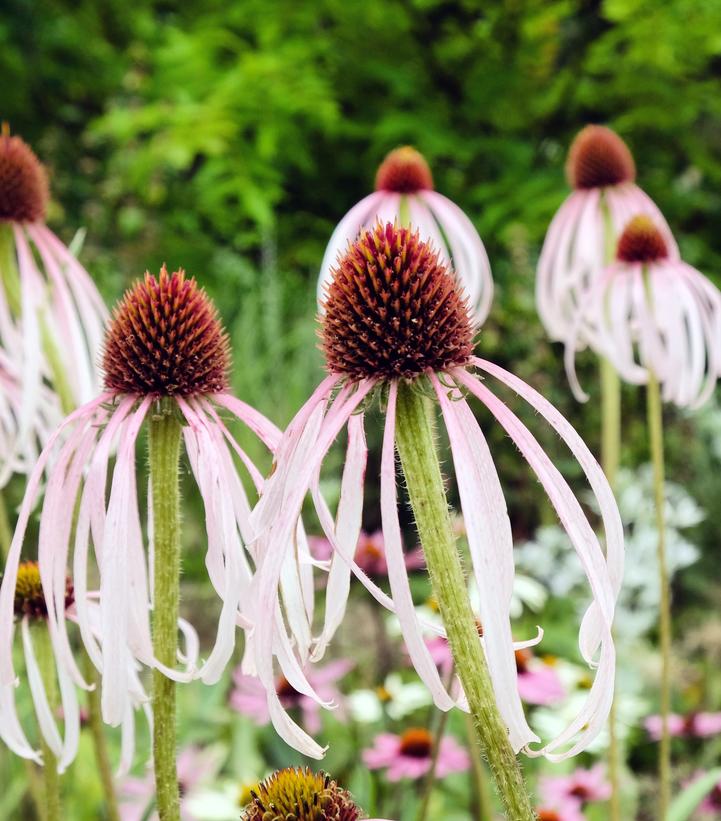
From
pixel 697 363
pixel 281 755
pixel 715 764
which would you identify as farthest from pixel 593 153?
pixel 715 764

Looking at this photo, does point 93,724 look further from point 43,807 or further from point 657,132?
point 657,132

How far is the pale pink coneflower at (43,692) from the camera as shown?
23.2 inches

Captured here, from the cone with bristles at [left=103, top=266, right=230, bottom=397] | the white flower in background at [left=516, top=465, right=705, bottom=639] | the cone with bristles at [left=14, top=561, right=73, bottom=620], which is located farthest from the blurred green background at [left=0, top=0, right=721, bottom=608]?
the cone with bristles at [left=103, top=266, right=230, bottom=397]

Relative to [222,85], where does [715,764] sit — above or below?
below

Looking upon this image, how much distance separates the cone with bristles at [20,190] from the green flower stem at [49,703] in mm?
514

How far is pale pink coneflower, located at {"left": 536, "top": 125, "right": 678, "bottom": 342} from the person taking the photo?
1.38m

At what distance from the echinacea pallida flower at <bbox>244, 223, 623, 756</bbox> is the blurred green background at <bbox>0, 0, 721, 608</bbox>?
2.16m

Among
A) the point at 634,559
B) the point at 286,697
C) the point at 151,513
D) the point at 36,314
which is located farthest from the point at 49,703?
the point at 634,559

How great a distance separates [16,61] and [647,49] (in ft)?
6.51

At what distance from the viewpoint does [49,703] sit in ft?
2.58

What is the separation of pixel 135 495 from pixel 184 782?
1.01 meters

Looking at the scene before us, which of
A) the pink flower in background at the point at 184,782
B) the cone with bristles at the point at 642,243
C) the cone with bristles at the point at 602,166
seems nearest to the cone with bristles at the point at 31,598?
the pink flower in background at the point at 184,782

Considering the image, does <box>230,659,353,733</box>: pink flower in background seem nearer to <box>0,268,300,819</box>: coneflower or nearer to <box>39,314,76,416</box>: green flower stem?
<box>39,314,76,416</box>: green flower stem

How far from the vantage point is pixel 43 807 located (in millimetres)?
811
